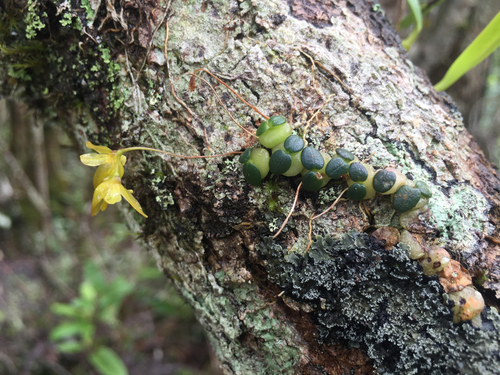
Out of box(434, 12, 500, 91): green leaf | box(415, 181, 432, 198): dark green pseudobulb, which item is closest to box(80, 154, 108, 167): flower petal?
box(415, 181, 432, 198): dark green pseudobulb

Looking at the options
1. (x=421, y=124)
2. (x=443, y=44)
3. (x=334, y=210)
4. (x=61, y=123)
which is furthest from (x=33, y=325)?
(x=443, y=44)

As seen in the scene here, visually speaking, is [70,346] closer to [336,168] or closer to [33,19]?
[33,19]

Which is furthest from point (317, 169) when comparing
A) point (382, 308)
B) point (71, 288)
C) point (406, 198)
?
point (71, 288)

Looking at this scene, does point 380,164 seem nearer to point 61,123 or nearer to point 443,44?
point 61,123

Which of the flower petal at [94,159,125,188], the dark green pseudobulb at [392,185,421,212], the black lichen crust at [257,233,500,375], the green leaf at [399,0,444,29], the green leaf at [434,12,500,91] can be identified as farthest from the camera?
the green leaf at [399,0,444,29]

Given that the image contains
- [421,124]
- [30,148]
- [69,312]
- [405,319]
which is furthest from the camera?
[30,148]

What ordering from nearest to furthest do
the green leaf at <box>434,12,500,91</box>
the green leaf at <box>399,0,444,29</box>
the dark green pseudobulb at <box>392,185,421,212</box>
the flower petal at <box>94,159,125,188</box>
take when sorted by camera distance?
the dark green pseudobulb at <box>392,185,421,212</box> → the flower petal at <box>94,159,125,188</box> → the green leaf at <box>434,12,500,91</box> → the green leaf at <box>399,0,444,29</box>

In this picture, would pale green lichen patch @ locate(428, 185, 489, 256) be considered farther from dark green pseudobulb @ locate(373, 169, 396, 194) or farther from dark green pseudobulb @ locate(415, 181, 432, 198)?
dark green pseudobulb @ locate(373, 169, 396, 194)
